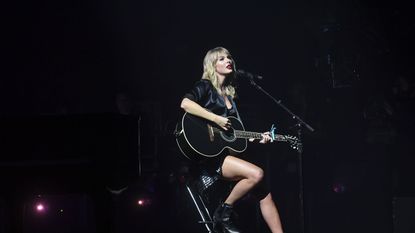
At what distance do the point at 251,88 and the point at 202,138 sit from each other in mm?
3578

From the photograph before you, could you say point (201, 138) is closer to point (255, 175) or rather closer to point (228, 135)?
point (228, 135)

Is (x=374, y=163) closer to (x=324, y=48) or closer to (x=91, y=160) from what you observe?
(x=324, y=48)

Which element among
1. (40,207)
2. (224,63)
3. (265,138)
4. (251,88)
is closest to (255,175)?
(265,138)

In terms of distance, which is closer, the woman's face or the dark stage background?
the woman's face

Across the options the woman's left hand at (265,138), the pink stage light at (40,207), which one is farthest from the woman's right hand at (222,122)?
the pink stage light at (40,207)

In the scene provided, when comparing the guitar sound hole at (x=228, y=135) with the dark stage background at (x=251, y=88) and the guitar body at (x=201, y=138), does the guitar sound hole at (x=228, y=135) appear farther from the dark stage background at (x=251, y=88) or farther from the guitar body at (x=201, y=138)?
the dark stage background at (x=251, y=88)

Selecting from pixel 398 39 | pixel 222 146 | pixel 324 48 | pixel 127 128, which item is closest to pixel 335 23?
pixel 324 48

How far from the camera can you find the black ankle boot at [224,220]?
497 centimetres

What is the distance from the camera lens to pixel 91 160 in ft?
14.5

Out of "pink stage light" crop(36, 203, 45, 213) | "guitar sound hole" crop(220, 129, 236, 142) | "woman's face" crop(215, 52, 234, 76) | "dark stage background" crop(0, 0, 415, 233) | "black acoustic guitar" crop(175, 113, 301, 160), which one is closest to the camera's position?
"black acoustic guitar" crop(175, 113, 301, 160)

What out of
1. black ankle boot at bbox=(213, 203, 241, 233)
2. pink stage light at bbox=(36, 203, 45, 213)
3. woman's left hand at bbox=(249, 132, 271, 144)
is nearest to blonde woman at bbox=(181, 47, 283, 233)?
black ankle boot at bbox=(213, 203, 241, 233)

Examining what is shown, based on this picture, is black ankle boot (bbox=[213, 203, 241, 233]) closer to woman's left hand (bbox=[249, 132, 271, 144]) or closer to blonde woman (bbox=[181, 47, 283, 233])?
blonde woman (bbox=[181, 47, 283, 233])

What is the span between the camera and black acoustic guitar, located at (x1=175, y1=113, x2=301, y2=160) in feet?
16.2

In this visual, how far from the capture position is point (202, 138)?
500 cm
